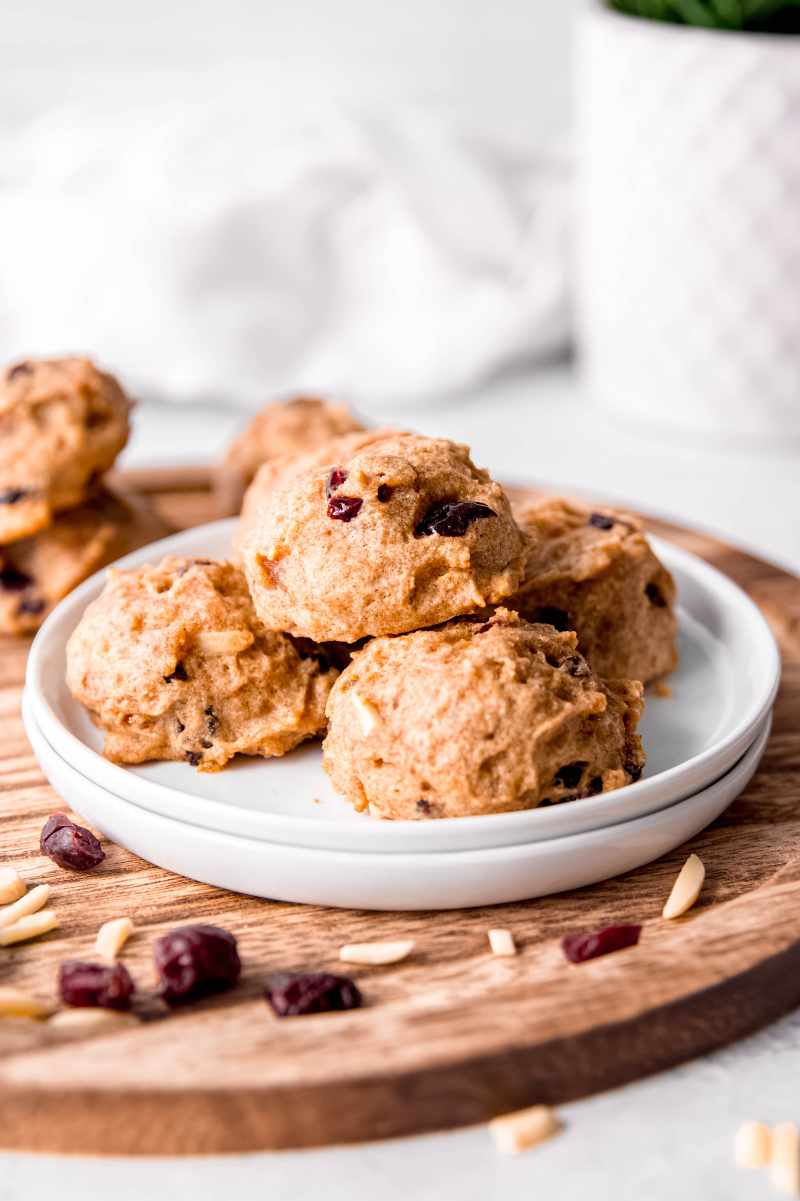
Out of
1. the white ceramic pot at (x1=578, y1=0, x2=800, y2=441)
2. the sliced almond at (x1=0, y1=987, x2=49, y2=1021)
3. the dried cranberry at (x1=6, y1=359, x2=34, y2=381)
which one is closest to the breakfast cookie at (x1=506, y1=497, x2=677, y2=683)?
the sliced almond at (x1=0, y1=987, x2=49, y2=1021)

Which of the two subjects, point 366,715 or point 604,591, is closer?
point 366,715

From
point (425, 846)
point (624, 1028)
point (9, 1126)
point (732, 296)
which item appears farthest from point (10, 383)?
point (732, 296)

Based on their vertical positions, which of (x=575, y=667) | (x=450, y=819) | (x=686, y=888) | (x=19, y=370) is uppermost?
(x=19, y=370)

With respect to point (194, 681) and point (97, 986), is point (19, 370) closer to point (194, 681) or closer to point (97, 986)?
point (194, 681)

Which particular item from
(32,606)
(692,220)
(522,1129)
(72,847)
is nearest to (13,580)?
(32,606)

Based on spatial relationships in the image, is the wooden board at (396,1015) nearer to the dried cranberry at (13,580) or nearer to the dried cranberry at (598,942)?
the dried cranberry at (598,942)

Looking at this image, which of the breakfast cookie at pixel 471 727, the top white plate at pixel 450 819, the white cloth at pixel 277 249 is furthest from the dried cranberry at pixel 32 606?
the white cloth at pixel 277 249

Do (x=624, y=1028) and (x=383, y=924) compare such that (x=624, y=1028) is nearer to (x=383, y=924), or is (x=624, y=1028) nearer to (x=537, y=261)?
(x=383, y=924)
